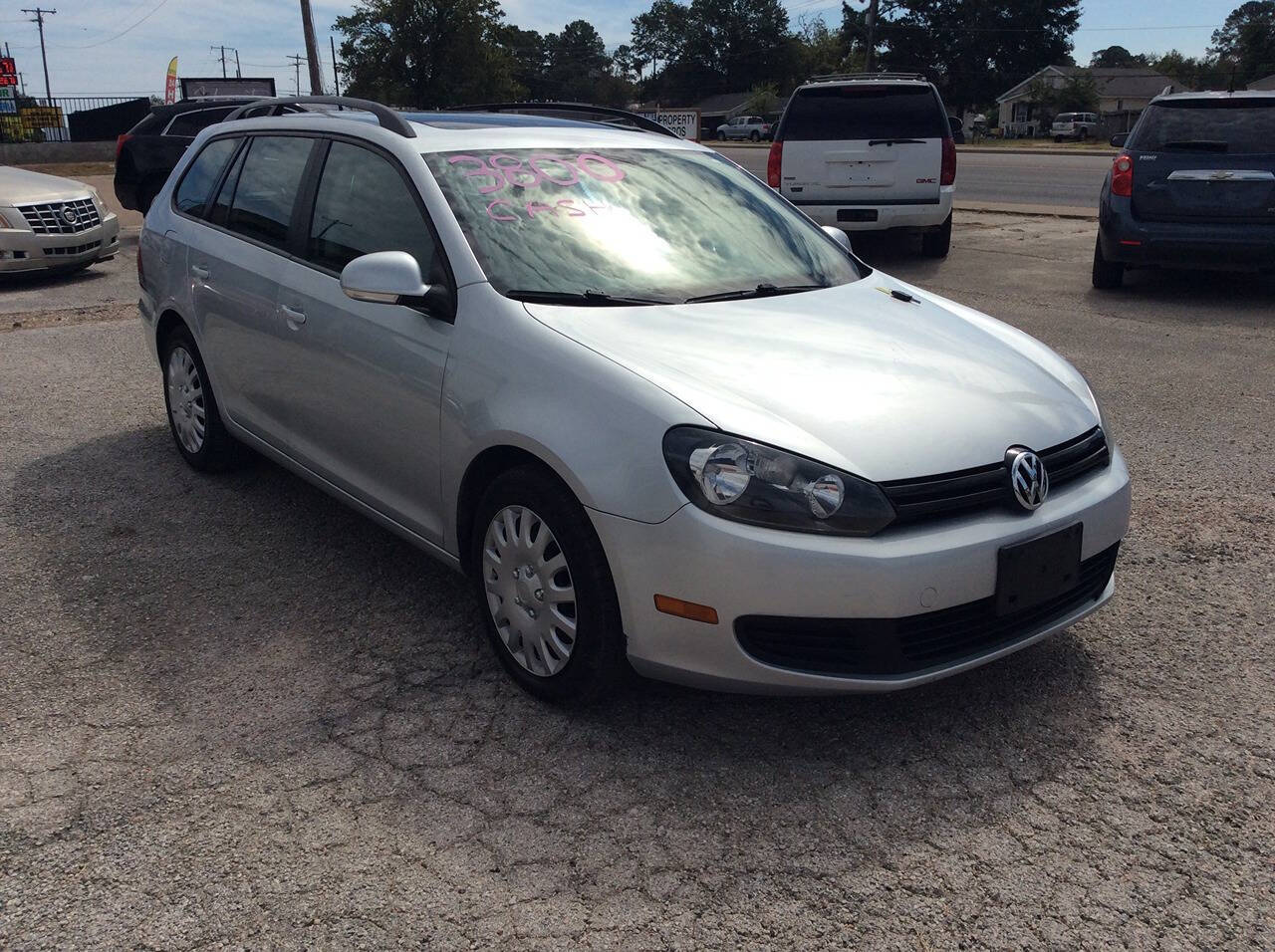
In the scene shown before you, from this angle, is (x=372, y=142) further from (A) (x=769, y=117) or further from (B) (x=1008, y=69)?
(B) (x=1008, y=69)

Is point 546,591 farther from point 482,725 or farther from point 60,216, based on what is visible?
point 60,216

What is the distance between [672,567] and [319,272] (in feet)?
6.57

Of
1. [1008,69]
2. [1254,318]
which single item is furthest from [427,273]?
[1008,69]

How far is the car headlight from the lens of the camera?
2750 mm

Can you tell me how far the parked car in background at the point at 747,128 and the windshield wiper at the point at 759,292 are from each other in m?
67.8

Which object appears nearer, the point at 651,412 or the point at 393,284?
the point at 651,412

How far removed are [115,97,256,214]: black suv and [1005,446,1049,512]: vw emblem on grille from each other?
13.2 metres

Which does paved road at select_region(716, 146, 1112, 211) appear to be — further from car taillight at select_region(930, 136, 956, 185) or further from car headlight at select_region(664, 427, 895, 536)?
car headlight at select_region(664, 427, 895, 536)

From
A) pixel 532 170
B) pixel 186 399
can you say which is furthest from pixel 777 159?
pixel 532 170

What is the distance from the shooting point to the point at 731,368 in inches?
121

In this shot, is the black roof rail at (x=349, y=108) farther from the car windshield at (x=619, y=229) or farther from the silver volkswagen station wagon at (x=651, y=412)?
the car windshield at (x=619, y=229)

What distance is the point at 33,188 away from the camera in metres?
11.4

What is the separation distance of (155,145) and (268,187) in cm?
1090

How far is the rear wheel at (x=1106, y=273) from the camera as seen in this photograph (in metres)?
9.95
